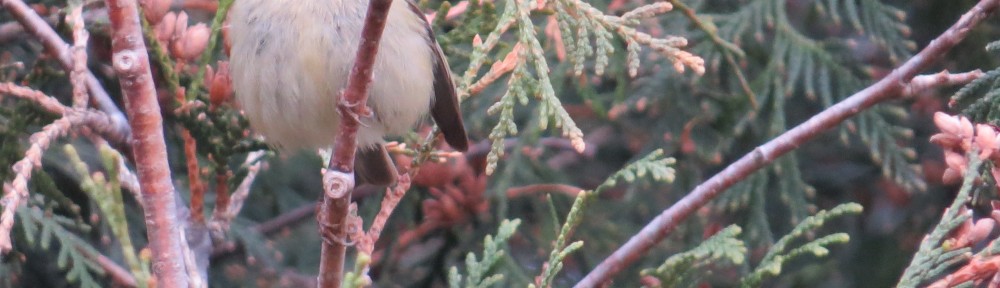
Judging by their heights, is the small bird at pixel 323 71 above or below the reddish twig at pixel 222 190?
above

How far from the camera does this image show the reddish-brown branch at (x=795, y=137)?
2076 millimetres

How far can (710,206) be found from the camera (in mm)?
3979

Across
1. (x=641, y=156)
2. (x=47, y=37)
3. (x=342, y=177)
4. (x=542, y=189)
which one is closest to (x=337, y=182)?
(x=342, y=177)

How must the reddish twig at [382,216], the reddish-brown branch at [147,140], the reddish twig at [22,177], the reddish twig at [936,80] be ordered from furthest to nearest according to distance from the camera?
the reddish twig at [382,216]
the reddish twig at [936,80]
the reddish twig at [22,177]
the reddish-brown branch at [147,140]

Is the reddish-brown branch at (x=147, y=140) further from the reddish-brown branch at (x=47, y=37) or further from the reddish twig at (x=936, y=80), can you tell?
the reddish twig at (x=936, y=80)

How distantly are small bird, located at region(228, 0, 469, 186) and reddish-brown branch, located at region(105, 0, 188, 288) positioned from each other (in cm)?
84

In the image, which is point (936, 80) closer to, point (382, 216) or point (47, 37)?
point (382, 216)

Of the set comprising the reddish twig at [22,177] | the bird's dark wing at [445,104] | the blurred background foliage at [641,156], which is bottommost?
the blurred background foliage at [641,156]

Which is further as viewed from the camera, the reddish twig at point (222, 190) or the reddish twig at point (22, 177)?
the reddish twig at point (222, 190)

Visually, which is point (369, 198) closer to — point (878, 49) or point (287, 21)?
point (287, 21)

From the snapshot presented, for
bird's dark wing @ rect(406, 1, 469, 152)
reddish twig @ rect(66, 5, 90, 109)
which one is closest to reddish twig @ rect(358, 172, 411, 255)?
bird's dark wing @ rect(406, 1, 469, 152)

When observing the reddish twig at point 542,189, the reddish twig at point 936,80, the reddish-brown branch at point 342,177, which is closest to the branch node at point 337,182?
the reddish-brown branch at point 342,177

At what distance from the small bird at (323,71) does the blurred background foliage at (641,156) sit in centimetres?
9

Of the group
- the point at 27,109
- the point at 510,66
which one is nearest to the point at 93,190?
the point at 510,66
